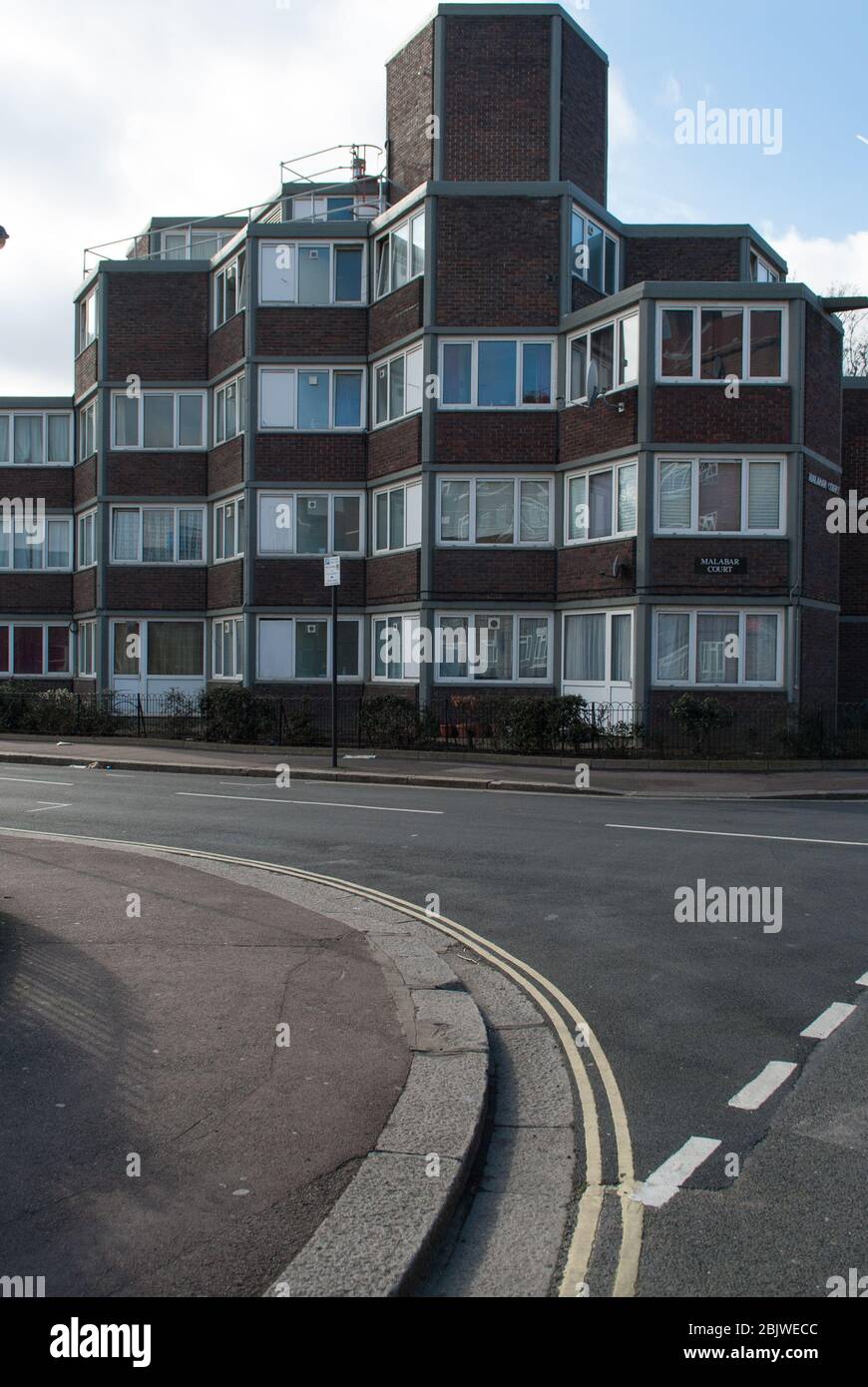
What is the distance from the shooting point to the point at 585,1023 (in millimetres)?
6215

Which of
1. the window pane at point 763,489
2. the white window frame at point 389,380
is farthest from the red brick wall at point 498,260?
the window pane at point 763,489

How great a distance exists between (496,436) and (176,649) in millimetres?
11590

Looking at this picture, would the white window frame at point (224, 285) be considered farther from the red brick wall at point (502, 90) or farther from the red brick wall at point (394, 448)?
the red brick wall at point (502, 90)

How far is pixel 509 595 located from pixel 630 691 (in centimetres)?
407

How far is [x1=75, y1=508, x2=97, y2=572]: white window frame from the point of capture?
33719mm

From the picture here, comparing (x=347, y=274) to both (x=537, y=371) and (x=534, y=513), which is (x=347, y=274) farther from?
(x=534, y=513)

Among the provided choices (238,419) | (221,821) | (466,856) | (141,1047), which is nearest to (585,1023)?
(141,1047)

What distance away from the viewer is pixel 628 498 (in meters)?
24.1

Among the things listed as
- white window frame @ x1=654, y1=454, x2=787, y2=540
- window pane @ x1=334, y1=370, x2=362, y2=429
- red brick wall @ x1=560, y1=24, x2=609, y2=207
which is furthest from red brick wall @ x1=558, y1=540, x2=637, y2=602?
red brick wall @ x1=560, y1=24, x2=609, y2=207

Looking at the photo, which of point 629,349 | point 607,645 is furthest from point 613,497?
point 607,645
